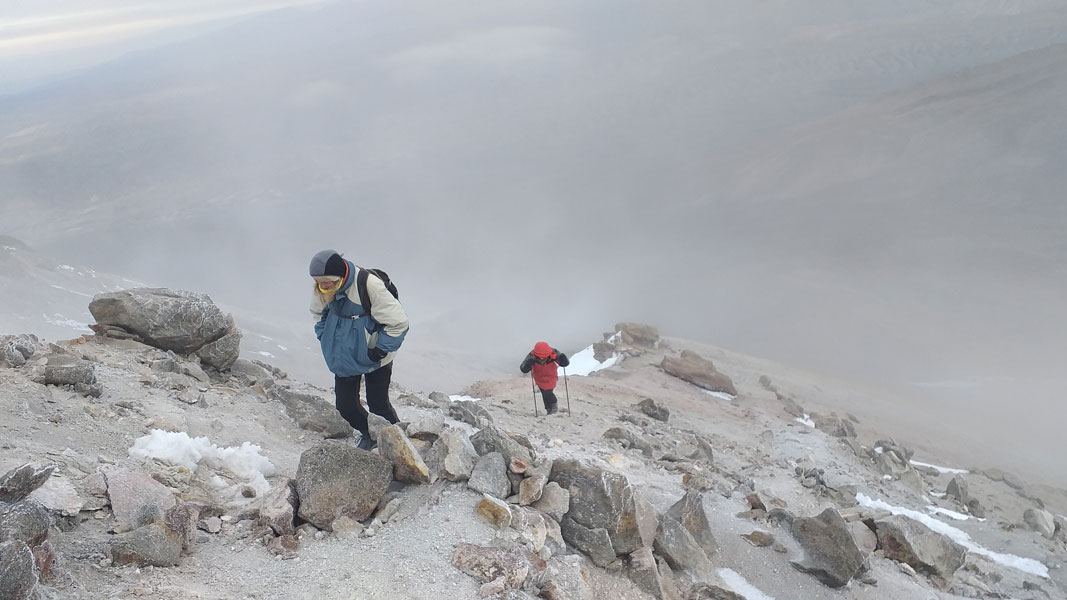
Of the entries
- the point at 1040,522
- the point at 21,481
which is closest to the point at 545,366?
the point at 21,481

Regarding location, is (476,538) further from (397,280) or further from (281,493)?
(397,280)

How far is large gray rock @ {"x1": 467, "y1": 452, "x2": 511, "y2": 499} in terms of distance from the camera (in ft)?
14.6

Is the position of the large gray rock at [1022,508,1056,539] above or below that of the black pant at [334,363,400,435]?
below

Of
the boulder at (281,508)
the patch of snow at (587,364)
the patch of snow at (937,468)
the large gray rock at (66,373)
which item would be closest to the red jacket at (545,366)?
the large gray rock at (66,373)

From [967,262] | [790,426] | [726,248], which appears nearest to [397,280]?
[726,248]

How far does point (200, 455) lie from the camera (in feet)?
16.2

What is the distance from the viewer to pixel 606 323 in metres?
41.3

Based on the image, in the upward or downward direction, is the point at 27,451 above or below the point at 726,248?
above

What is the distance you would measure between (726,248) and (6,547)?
63662 millimetres

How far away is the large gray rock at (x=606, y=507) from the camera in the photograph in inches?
184

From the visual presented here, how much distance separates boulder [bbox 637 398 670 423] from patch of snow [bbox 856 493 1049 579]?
3.30 m

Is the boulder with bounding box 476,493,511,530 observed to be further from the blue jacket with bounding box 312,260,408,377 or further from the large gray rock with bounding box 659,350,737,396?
the large gray rock with bounding box 659,350,737,396

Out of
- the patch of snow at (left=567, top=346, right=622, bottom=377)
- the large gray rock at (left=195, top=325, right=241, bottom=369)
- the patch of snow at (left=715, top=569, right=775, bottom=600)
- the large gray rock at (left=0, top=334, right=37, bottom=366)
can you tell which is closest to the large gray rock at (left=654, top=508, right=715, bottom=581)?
the patch of snow at (left=715, top=569, right=775, bottom=600)

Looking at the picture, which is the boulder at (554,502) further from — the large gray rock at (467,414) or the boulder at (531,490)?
the large gray rock at (467,414)
